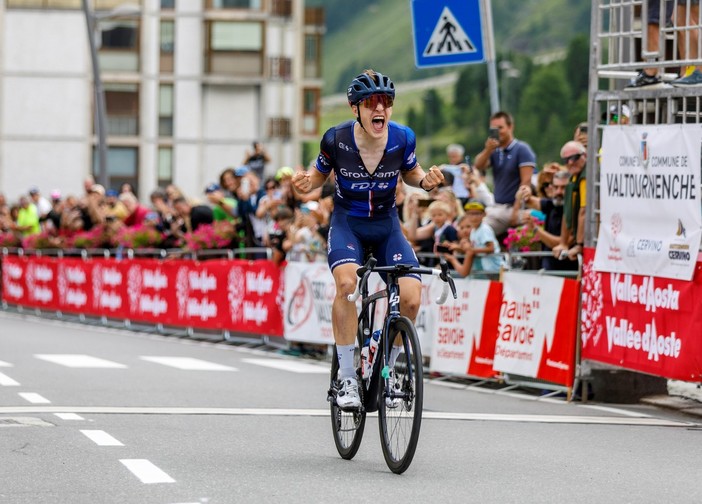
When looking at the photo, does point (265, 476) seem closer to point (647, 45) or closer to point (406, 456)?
point (406, 456)

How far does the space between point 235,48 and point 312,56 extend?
1517 cm

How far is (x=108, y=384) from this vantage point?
14.7 metres

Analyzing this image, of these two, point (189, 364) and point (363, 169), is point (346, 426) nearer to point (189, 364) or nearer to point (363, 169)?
point (363, 169)

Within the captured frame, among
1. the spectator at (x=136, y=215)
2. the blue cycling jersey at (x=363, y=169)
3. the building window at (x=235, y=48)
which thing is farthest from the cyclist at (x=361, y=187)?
the building window at (x=235, y=48)

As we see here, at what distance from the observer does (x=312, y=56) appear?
96688 mm

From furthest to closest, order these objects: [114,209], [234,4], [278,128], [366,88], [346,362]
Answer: [278,128], [234,4], [114,209], [346,362], [366,88]

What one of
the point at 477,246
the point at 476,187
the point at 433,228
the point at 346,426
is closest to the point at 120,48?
the point at 476,187

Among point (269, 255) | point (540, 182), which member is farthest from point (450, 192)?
point (269, 255)

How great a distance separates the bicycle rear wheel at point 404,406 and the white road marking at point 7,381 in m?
5.77

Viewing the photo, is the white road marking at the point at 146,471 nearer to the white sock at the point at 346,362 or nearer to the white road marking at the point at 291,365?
the white sock at the point at 346,362

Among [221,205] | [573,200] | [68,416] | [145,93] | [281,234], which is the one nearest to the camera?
[68,416]

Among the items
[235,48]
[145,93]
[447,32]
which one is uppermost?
[235,48]

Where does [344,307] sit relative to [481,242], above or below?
below

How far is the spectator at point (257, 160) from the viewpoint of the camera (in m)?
25.2
